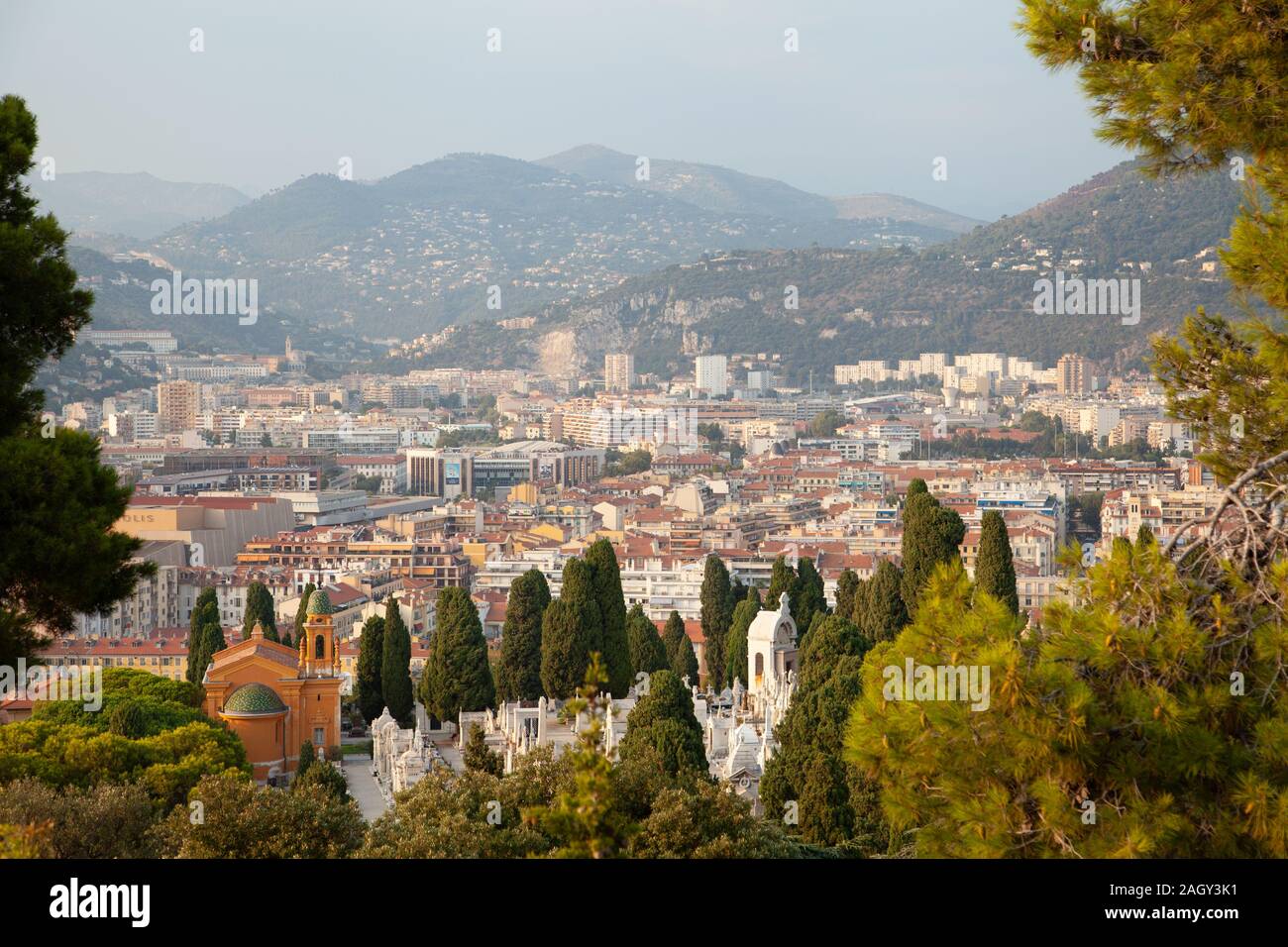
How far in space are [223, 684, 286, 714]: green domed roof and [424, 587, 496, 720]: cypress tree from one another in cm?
194

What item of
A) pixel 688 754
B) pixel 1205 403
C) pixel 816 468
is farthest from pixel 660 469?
pixel 1205 403

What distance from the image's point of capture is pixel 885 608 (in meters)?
13.7

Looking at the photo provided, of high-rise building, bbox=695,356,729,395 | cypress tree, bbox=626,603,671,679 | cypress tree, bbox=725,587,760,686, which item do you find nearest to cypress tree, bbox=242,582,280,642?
cypress tree, bbox=626,603,671,679

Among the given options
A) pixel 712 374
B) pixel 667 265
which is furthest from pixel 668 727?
pixel 667 265

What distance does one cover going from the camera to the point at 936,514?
13172 millimetres

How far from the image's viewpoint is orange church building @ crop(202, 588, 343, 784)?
45.0 feet

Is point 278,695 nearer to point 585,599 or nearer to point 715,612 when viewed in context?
point 585,599

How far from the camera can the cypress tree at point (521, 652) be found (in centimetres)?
1633

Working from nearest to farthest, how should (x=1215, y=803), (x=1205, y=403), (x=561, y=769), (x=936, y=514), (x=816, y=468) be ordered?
(x=1215, y=803)
(x=1205, y=403)
(x=561, y=769)
(x=936, y=514)
(x=816, y=468)

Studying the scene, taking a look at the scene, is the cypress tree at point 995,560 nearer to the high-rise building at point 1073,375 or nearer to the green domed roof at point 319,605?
the green domed roof at point 319,605

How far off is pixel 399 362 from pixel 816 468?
53.3 m

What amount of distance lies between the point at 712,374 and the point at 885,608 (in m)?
76.5

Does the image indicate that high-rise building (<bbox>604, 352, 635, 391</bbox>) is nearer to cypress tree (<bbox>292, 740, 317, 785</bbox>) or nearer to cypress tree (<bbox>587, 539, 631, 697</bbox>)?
cypress tree (<bbox>587, 539, 631, 697</bbox>)
